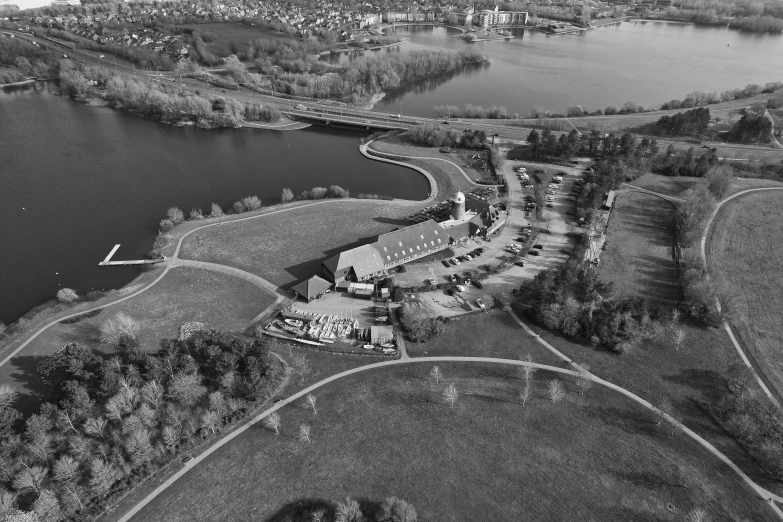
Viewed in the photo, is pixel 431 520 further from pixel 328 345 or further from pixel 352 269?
pixel 352 269

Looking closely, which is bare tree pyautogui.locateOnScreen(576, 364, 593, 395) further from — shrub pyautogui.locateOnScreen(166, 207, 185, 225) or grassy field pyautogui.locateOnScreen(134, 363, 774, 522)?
shrub pyautogui.locateOnScreen(166, 207, 185, 225)

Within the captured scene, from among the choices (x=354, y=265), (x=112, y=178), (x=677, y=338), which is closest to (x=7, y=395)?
(x=354, y=265)

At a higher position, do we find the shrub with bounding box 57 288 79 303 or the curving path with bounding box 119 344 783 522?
the shrub with bounding box 57 288 79 303

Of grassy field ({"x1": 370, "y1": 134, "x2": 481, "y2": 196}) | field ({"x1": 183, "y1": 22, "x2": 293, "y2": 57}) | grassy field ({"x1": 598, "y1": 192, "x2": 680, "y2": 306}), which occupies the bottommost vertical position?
grassy field ({"x1": 598, "y1": 192, "x2": 680, "y2": 306})

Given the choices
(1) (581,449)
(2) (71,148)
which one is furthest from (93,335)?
(2) (71,148)

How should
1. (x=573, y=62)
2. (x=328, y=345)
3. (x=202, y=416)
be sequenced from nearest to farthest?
1. (x=202, y=416)
2. (x=328, y=345)
3. (x=573, y=62)

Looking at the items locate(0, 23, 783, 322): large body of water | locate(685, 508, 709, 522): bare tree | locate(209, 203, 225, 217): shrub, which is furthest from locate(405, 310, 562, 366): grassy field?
locate(209, 203, 225, 217): shrub

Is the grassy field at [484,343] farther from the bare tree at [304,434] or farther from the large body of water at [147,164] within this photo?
the large body of water at [147,164]

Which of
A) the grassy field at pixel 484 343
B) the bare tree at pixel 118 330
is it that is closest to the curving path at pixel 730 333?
the grassy field at pixel 484 343
